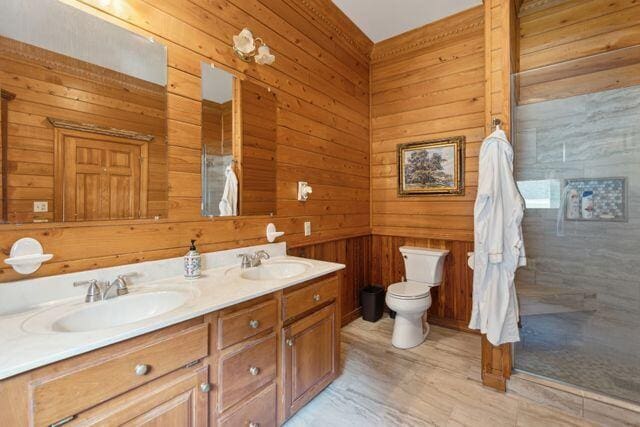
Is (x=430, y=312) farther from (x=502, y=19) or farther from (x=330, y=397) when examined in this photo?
(x=502, y=19)

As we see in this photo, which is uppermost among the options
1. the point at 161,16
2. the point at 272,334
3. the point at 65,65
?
the point at 161,16

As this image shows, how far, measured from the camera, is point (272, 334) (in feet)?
4.75

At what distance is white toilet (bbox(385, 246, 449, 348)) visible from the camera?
2.38 m

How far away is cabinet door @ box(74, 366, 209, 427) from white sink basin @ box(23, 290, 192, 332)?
0.82ft

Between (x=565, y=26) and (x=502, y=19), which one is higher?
(x=565, y=26)

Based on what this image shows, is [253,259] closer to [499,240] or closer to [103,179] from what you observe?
[103,179]

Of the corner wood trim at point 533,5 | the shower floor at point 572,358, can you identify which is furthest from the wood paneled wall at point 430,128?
the shower floor at point 572,358

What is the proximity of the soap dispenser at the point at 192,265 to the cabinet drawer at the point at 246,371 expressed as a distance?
0.49 meters

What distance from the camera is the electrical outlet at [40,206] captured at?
1161 millimetres

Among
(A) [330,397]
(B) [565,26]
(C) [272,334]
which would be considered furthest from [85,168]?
(B) [565,26]

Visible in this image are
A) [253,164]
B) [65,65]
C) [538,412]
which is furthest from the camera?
[253,164]

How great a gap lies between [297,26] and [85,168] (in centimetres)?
192

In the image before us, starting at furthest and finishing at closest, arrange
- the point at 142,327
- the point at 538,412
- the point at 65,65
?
the point at 538,412
the point at 65,65
the point at 142,327

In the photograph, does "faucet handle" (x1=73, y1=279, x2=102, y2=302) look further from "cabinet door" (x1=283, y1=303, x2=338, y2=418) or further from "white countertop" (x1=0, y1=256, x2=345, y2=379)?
"cabinet door" (x1=283, y1=303, x2=338, y2=418)
